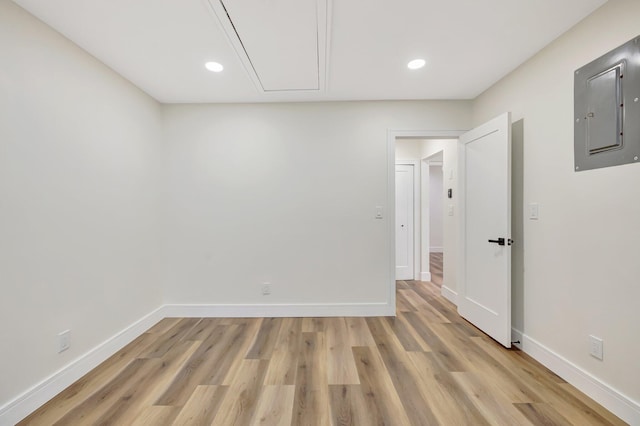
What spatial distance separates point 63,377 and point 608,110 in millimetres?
3925

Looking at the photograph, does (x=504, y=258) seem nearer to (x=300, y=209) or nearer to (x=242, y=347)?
(x=300, y=209)

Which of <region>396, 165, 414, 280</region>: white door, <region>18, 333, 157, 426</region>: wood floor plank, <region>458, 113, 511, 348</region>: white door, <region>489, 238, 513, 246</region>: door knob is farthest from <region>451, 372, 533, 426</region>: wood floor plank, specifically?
<region>396, 165, 414, 280</region>: white door

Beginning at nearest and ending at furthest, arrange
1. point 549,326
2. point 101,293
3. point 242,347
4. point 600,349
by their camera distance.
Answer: point 600,349
point 549,326
point 101,293
point 242,347

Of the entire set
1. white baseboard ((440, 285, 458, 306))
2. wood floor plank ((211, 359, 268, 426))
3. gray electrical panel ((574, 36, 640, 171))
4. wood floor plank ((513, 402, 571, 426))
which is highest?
gray electrical panel ((574, 36, 640, 171))

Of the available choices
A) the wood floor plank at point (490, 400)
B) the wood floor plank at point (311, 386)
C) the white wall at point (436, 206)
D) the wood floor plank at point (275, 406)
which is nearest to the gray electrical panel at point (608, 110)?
the wood floor plank at point (490, 400)

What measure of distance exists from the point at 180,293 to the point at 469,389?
115 inches

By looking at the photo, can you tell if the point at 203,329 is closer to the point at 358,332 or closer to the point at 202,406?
the point at 202,406

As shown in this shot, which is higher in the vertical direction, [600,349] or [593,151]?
[593,151]

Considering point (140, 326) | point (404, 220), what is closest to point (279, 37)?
point (140, 326)

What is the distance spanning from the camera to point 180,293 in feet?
9.82

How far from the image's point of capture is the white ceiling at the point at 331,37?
1.58 metres

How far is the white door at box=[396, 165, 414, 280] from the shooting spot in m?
4.46

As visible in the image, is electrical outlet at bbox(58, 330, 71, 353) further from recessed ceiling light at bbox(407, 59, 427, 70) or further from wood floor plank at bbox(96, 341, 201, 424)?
recessed ceiling light at bbox(407, 59, 427, 70)

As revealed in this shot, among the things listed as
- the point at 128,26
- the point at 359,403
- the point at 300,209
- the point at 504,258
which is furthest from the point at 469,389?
the point at 128,26
